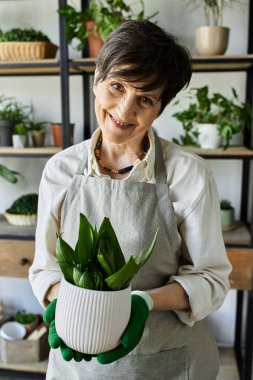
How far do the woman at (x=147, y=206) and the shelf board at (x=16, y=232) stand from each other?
993mm

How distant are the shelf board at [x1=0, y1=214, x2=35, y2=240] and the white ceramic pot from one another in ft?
4.30

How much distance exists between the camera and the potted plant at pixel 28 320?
7.13ft

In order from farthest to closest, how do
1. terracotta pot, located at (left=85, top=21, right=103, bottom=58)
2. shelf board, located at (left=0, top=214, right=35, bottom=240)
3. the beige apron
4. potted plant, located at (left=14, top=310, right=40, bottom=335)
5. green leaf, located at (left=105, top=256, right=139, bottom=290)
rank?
potted plant, located at (left=14, top=310, right=40, bottom=335), shelf board, located at (left=0, top=214, right=35, bottom=240), terracotta pot, located at (left=85, top=21, right=103, bottom=58), the beige apron, green leaf, located at (left=105, top=256, right=139, bottom=290)

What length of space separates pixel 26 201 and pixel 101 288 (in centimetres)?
150

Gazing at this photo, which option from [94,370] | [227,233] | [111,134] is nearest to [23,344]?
[227,233]

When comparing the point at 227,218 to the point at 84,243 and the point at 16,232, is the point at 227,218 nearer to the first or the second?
the point at 16,232

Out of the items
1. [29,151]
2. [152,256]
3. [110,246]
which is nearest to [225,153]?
[29,151]

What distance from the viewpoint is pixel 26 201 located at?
2.11m

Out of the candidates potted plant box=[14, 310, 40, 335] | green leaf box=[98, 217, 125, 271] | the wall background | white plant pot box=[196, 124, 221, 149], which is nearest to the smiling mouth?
green leaf box=[98, 217, 125, 271]

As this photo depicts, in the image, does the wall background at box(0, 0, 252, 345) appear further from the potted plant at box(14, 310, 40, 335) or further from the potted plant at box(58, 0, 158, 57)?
the potted plant at box(14, 310, 40, 335)

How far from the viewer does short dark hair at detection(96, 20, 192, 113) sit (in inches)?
32.6

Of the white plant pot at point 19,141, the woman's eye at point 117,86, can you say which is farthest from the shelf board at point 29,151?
the woman's eye at point 117,86

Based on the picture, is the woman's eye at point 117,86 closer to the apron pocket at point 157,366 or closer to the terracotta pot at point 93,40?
the apron pocket at point 157,366

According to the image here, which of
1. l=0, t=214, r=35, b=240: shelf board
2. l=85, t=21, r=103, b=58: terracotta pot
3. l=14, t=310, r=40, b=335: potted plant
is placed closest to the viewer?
l=85, t=21, r=103, b=58: terracotta pot
